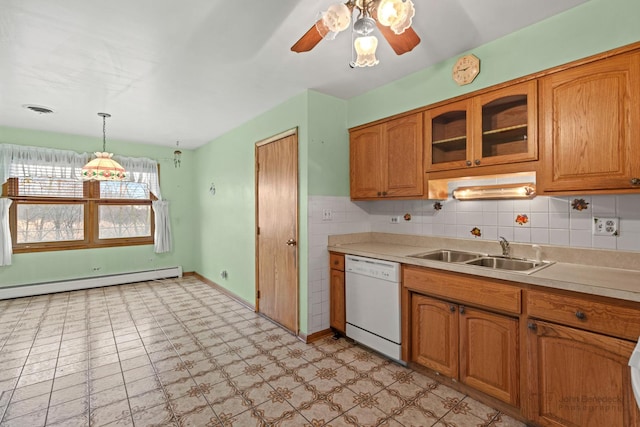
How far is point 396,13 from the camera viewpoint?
3.97 ft

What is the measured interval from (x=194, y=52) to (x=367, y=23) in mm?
1492

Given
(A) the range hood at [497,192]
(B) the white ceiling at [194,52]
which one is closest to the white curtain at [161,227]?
(B) the white ceiling at [194,52]

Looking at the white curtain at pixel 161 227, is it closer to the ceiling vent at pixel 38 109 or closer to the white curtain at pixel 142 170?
the white curtain at pixel 142 170

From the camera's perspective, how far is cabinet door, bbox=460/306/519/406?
175 centimetres

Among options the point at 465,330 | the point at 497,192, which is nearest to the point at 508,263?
the point at 497,192

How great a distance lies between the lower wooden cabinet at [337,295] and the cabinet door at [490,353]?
113cm

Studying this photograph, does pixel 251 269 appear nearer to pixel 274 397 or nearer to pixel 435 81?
pixel 274 397

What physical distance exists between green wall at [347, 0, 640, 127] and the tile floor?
2203 mm

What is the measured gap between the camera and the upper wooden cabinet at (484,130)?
1.95 meters

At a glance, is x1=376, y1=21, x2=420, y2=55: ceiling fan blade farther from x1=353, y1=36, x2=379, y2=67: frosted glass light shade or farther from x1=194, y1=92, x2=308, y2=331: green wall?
x1=194, y1=92, x2=308, y2=331: green wall

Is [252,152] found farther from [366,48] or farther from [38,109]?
[366,48]

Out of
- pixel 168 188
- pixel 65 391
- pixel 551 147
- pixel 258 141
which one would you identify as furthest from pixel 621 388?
pixel 168 188

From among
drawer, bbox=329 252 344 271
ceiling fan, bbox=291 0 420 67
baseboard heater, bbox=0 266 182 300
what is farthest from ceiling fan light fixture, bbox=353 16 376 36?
baseboard heater, bbox=0 266 182 300

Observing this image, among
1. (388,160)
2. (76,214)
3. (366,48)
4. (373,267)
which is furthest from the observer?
(76,214)
